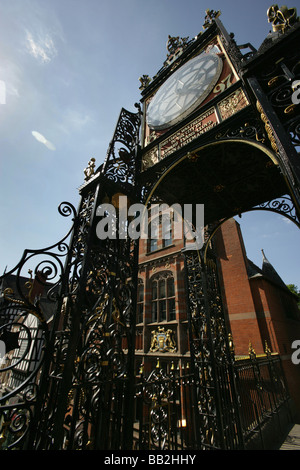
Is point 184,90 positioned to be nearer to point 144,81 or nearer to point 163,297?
point 144,81

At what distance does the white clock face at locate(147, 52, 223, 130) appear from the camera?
12.3 ft

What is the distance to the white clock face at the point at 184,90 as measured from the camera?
3.75 m

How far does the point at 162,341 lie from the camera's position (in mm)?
11492

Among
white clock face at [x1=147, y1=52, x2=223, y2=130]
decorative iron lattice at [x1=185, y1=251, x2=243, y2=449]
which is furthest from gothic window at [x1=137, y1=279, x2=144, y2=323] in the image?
white clock face at [x1=147, y1=52, x2=223, y2=130]

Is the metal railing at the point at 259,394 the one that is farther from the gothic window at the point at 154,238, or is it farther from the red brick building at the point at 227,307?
the gothic window at the point at 154,238

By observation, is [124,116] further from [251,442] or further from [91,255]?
[251,442]

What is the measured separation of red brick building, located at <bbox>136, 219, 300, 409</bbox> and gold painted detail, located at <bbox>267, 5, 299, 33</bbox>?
10.7 m

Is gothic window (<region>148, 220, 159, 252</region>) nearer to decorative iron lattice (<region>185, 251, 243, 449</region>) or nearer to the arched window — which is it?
the arched window

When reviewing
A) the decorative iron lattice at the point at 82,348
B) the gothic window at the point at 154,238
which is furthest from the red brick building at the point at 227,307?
the decorative iron lattice at the point at 82,348

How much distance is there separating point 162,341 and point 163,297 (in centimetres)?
272

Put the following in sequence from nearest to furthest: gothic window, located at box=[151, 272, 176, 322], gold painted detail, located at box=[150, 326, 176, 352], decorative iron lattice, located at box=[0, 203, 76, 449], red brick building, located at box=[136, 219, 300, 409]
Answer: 1. decorative iron lattice, located at box=[0, 203, 76, 449]
2. red brick building, located at box=[136, 219, 300, 409]
3. gold painted detail, located at box=[150, 326, 176, 352]
4. gothic window, located at box=[151, 272, 176, 322]

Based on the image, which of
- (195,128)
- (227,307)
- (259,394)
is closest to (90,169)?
(195,128)

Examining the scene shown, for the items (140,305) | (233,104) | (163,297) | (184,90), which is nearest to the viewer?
(233,104)

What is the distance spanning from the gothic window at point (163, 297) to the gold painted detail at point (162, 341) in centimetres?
79
